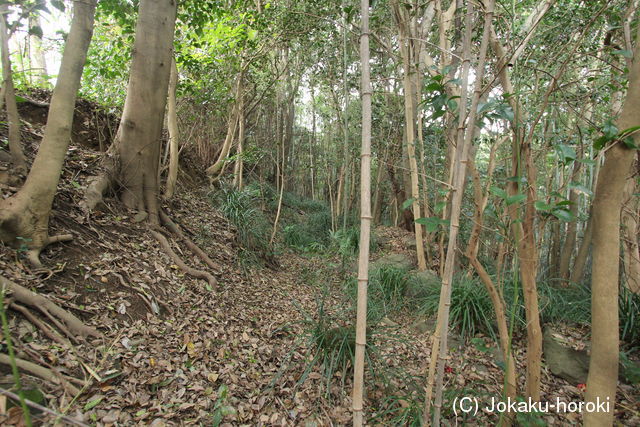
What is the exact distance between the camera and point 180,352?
7.73 ft

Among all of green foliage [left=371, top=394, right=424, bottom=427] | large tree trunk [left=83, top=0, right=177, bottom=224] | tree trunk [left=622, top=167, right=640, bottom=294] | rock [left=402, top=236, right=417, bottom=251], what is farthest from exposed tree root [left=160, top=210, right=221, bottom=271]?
tree trunk [left=622, top=167, right=640, bottom=294]

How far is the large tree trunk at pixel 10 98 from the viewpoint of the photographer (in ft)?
7.11

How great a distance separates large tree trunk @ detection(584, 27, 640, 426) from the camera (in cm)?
133

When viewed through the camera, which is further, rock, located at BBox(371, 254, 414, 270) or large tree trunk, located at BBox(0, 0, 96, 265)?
rock, located at BBox(371, 254, 414, 270)

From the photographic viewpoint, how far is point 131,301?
8.21ft

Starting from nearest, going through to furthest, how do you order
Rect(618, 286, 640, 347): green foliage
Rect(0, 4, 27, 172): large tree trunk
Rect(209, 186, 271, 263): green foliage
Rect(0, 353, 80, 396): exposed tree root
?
Rect(0, 353, 80, 396): exposed tree root, Rect(0, 4, 27, 172): large tree trunk, Rect(618, 286, 640, 347): green foliage, Rect(209, 186, 271, 263): green foliage

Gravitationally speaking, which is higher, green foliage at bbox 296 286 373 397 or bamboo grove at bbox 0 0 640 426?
bamboo grove at bbox 0 0 640 426

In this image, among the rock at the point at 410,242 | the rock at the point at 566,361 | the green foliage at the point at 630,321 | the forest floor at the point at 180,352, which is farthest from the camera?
the rock at the point at 410,242

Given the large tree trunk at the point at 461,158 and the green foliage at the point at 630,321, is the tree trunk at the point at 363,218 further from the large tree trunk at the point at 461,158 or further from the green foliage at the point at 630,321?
the green foliage at the point at 630,321

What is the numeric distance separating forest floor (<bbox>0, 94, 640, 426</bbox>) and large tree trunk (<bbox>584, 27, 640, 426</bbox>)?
0.44 meters

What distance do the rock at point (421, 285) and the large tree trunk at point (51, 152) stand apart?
12.2ft

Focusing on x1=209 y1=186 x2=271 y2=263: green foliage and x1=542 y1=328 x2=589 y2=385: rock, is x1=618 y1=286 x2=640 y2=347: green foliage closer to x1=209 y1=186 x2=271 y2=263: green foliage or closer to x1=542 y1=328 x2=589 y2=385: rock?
x1=542 y1=328 x2=589 y2=385: rock

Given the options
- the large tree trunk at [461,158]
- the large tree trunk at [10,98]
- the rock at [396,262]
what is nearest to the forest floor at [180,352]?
the large tree trunk at [10,98]

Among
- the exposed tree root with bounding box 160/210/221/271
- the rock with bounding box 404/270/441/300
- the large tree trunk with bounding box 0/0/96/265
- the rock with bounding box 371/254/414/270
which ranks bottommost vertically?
the rock with bounding box 404/270/441/300
